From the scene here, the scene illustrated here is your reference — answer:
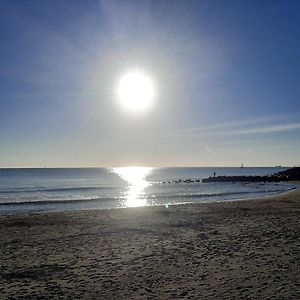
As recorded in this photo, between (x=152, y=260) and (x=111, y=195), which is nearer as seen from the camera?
(x=152, y=260)

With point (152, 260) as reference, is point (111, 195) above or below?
above

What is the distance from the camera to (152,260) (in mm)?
12148

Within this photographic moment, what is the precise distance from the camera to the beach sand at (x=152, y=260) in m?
9.12

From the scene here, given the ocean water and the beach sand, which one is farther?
the ocean water

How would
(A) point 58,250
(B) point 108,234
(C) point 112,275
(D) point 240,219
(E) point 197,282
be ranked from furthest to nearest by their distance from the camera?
(D) point 240,219
(B) point 108,234
(A) point 58,250
(C) point 112,275
(E) point 197,282

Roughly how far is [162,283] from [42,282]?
307 centimetres

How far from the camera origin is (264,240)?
14820mm

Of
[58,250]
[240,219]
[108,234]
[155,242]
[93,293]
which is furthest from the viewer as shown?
[240,219]

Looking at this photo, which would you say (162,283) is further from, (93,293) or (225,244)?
(225,244)

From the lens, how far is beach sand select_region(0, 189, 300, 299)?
29.9 ft

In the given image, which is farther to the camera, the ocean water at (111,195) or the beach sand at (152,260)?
the ocean water at (111,195)

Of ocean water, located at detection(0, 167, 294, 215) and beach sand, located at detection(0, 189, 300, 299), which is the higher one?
ocean water, located at detection(0, 167, 294, 215)

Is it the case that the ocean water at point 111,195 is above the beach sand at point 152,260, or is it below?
above

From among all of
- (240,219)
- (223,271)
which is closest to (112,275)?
(223,271)
